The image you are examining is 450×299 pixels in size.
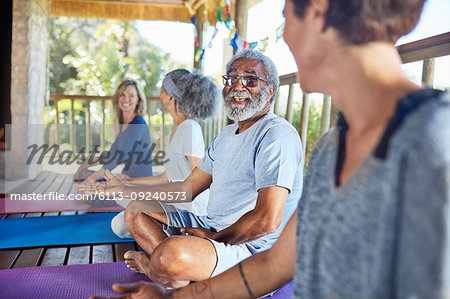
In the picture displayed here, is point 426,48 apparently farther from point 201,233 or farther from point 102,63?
point 102,63

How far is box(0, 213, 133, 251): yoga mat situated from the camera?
280 centimetres

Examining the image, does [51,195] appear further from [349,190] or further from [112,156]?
[349,190]

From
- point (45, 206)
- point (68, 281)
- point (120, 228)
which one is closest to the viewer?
point (68, 281)

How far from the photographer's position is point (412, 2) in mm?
→ 665

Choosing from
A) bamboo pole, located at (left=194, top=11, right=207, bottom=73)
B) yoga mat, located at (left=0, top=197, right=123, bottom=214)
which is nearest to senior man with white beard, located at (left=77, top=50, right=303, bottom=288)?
yoga mat, located at (left=0, top=197, right=123, bottom=214)

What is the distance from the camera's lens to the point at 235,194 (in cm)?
194

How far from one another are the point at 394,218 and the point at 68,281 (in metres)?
1.93

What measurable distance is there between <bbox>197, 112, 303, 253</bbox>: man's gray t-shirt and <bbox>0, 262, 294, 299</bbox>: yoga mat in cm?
44

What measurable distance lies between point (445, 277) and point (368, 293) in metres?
0.13

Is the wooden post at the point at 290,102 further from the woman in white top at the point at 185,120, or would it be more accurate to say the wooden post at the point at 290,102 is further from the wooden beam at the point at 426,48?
the wooden beam at the point at 426,48

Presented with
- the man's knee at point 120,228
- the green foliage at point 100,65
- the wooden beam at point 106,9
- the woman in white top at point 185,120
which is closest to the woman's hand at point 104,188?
the woman in white top at point 185,120

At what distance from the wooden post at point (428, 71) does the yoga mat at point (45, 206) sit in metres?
3.08

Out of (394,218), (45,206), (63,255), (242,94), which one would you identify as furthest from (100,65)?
(394,218)

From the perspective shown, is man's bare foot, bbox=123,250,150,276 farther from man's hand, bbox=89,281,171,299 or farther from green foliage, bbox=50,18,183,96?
green foliage, bbox=50,18,183,96
